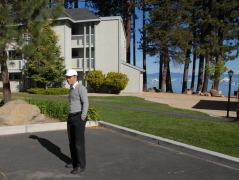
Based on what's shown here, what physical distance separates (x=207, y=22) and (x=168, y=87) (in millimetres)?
10794

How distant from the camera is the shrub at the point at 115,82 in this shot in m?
35.9

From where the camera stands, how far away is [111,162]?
319 inches

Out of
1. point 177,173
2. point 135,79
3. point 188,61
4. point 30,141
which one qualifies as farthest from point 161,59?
point 177,173

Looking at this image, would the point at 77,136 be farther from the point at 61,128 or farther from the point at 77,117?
the point at 61,128

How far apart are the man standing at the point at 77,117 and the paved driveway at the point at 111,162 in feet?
0.95

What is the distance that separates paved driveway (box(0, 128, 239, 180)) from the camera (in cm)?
711

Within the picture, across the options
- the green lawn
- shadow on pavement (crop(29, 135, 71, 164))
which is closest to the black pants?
shadow on pavement (crop(29, 135, 71, 164))

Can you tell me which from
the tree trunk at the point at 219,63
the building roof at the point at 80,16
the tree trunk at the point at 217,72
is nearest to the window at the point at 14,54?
the building roof at the point at 80,16

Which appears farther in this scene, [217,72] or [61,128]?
[217,72]

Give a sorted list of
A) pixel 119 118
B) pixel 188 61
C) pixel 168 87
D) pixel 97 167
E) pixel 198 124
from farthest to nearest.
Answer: pixel 168 87
pixel 188 61
pixel 119 118
pixel 198 124
pixel 97 167

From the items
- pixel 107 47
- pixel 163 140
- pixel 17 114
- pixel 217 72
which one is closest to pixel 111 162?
pixel 163 140

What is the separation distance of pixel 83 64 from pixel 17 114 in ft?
87.9

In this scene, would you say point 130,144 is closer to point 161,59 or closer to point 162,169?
point 162,169

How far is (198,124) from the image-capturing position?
44.4 feet
